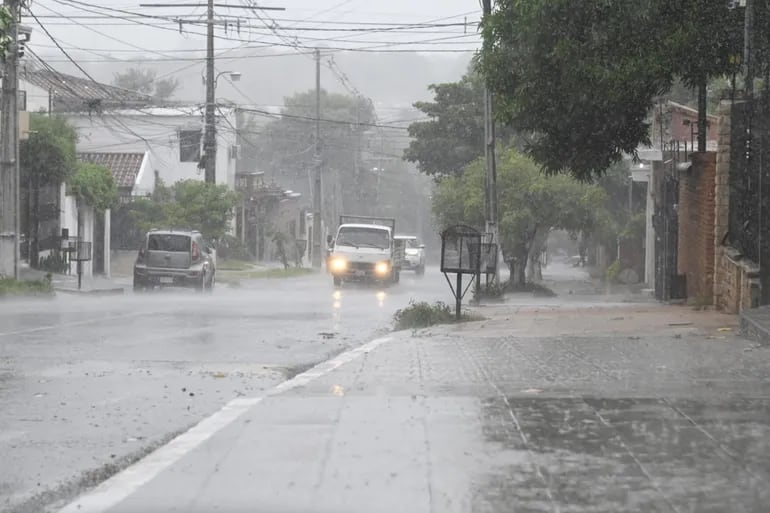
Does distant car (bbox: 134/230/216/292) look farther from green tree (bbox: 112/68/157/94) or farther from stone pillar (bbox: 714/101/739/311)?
green tree (bbox: 112/68/157/94)

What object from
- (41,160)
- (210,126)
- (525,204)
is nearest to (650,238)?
(525,204)

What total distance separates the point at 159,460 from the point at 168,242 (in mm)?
28532

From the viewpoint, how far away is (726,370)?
11.7 metres

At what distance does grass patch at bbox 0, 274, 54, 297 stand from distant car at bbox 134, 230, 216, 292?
4622 millimetres

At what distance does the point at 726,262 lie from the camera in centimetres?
2103

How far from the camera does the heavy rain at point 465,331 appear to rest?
7004mm

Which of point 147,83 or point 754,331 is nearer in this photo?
point 754,331

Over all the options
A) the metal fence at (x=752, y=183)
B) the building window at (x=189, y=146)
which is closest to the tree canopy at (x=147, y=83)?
the building window at (x=189, y=146)

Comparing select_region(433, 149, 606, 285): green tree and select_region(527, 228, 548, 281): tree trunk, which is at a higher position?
select_region(433, 149, 606, 285): green tree

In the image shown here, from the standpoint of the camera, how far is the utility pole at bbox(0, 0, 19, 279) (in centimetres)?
2875

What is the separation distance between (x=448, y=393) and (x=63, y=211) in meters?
34.4

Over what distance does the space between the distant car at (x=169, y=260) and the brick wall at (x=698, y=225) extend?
47.6 ft

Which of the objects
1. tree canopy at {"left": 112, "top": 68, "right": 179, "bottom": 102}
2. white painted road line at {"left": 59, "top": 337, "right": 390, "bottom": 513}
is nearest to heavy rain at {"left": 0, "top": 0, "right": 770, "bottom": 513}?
white painted road line at {"left": 59, "top": 337, "right": 390, "bottom": 513}

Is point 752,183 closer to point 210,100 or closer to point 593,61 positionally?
point 593,61
